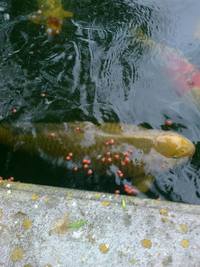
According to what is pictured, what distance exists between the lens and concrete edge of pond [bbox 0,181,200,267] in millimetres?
3105

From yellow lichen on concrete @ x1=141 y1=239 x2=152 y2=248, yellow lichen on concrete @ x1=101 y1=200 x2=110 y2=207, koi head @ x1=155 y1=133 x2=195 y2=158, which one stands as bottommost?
koi head @ x1=155 y1=133 x2=195 y2=158

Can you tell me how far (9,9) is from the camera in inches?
229

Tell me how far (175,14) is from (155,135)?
2.07m

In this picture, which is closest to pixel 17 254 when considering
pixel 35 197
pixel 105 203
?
pixel 35 197

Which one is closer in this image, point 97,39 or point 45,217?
point 45,217

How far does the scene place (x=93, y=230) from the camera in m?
3.21

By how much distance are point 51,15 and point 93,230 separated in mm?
3467

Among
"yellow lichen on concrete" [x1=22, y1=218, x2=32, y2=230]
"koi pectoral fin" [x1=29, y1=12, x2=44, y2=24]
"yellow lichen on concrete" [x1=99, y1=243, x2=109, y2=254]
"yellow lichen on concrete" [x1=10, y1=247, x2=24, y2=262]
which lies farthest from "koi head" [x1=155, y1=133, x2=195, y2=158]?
"koi pectoral fin" [x1=29, y1=12, x2=44, y2=24]

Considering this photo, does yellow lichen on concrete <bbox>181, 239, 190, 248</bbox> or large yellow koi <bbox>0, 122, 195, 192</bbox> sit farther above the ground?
yellow lichen on concrete <bbox>181, 239, 190, 248</bbox>

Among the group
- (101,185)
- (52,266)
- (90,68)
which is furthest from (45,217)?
(90,68)

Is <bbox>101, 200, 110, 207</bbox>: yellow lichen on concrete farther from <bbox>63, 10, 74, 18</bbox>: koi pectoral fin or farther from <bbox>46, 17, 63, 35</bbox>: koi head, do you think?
<bbox>63, 10, 74, 18</bbox>: koi pectoral fin

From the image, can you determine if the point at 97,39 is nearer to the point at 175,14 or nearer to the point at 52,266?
the point at 175,14

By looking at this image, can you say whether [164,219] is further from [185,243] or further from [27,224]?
[27,224]

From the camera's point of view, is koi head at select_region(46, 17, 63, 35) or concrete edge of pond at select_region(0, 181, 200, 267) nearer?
concrete edge of pond at select_region(0, 181, 200, 267)
